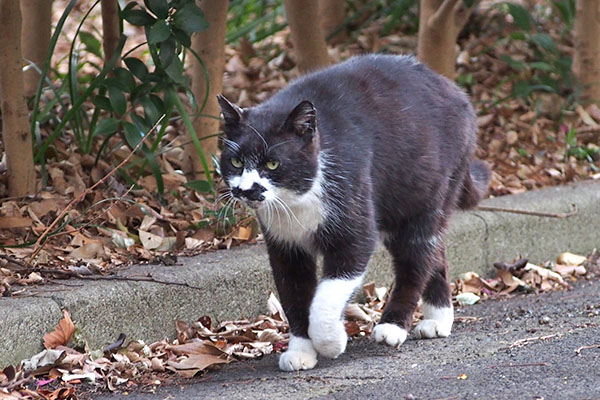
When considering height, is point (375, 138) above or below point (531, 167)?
above

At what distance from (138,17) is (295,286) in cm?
145

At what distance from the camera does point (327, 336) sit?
3.79 meters

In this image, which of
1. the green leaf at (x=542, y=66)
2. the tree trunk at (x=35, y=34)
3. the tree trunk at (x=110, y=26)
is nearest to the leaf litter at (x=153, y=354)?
the tree trunk at (x=110, y=26)

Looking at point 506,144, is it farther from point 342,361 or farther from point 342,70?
point 342,361

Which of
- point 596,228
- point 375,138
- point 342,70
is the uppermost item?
point 342,70

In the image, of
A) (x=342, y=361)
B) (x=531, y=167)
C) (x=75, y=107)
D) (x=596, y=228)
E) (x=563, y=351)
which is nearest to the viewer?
(x=563, y=351)

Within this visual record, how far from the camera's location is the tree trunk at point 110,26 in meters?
5.30

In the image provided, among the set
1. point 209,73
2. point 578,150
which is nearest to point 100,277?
point 209,73

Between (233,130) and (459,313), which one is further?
(459,313)

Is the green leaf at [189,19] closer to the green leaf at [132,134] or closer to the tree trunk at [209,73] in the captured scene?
the green leaf at [132,134]

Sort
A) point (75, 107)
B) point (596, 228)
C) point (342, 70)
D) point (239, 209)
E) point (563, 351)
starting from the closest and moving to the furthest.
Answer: point (563, 351)
point (342, 70)
point (75, 107)
point (239, 209)
point (596, 228)

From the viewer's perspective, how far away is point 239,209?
5.14m

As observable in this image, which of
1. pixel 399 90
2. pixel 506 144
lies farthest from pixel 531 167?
pixel 399 90

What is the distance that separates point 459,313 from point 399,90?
4.04 feet
